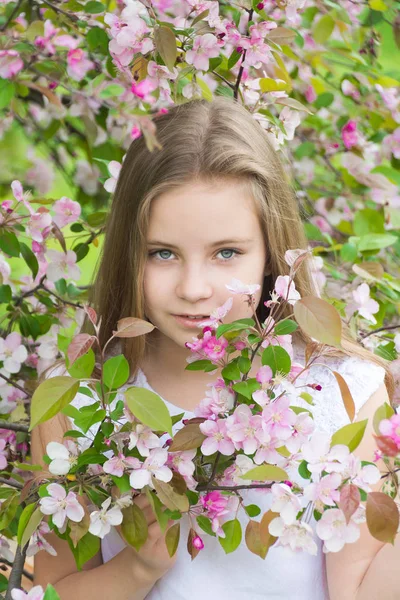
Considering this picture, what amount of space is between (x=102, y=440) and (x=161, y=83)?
2.11 feet

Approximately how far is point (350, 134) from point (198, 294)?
1.08 metres

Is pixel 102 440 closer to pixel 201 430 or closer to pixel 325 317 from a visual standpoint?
pixel 201 430

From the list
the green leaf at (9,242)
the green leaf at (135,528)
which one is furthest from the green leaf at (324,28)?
the green leaf at (135,528)

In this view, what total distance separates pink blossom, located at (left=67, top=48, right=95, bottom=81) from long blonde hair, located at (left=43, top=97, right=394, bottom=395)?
0.52 meters

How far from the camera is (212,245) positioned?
1.27 metres

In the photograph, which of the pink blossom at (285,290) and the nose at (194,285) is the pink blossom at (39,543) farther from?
the pink blossom at (285,290)

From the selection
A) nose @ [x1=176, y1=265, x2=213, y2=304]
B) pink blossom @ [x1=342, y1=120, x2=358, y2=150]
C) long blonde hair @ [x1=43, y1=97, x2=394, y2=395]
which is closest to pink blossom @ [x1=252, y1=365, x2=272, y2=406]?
nose @ [x1=176, y1=265, x2=213, y2=304]

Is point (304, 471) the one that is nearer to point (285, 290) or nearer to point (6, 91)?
point (285, 290)

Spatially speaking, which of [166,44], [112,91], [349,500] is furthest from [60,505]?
[112,91]

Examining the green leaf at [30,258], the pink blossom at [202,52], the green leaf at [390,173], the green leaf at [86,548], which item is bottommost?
the green leaf at [30,258]

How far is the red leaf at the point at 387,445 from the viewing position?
2.99 feet

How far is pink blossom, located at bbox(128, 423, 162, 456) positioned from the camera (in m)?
1.07

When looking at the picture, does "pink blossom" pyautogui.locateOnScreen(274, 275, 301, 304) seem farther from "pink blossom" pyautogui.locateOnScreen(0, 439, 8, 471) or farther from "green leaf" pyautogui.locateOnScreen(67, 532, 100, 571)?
"pink blossom" pyautogui.locateOnScreen(0, 439, 8, 471)

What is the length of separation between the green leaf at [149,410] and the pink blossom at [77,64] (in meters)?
1.12
